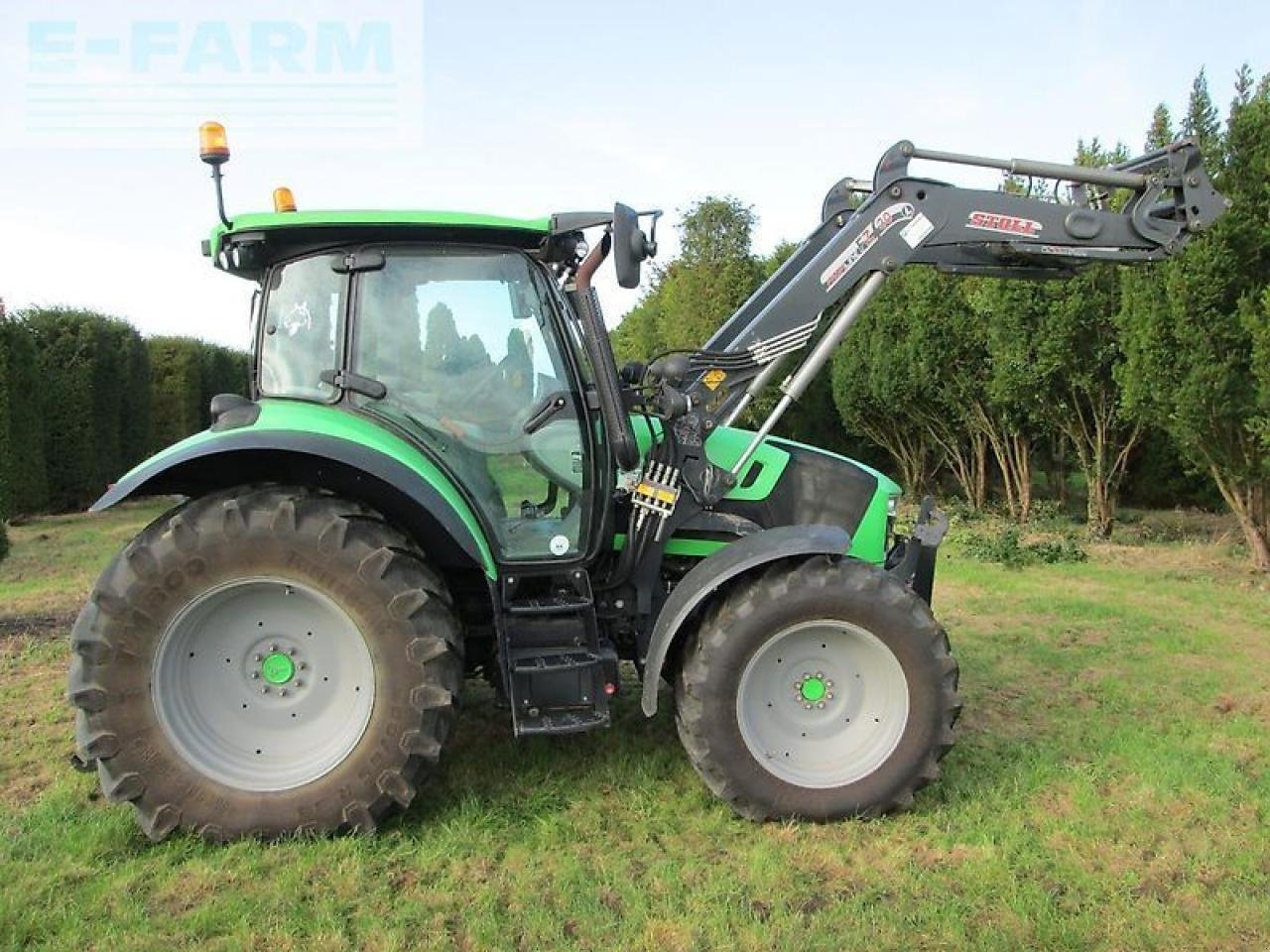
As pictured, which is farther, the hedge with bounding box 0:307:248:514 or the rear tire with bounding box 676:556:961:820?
the hedge with bounding box 0:307:248:514

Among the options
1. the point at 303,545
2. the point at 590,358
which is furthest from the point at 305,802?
the point at 590,358

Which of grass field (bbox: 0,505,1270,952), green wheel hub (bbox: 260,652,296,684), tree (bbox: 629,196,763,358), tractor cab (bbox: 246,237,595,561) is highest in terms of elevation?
tree (bbox: 629,196,763,358)

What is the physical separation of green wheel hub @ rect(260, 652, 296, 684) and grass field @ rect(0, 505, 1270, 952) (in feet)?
1.90

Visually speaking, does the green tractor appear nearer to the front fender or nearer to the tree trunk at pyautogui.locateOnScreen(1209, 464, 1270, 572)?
the front fender

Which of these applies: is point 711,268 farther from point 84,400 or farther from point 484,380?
point 484,380

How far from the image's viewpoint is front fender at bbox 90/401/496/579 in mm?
3320

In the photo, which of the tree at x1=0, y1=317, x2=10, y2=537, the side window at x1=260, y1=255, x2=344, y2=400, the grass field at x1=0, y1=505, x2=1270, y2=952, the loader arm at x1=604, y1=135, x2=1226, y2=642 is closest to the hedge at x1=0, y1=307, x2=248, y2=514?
the tree at x1=0, y1=317, x2=10, y2=537

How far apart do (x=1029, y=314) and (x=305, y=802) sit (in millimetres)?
9954

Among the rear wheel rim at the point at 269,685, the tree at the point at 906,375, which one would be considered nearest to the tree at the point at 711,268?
the tree at the point at 906,375

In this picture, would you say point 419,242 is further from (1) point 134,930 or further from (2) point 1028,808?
(2) point 1028,808

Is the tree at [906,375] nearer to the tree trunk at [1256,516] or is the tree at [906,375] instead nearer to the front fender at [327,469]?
the tree trunk at [1256,516]

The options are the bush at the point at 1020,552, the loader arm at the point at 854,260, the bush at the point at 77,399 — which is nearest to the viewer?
the loader arm at the point at 854,260

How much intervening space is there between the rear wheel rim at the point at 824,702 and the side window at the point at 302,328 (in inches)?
81.1

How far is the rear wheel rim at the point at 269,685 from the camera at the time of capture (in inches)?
135
